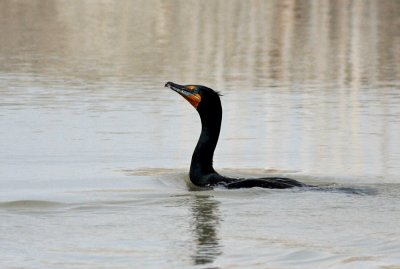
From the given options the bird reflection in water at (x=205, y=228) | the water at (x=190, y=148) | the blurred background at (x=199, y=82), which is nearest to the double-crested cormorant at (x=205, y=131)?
the water at (x=190, y=148)

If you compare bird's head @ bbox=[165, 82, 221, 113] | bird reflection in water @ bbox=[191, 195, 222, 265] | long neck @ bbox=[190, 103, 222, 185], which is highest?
bird's head @ bbox=[165, 82, 221, 113]

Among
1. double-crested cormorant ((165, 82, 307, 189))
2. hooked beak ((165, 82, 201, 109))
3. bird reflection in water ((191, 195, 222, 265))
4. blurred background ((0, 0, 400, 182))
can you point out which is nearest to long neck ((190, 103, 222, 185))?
double-crested cormorant ((165, 82, 307, 189))

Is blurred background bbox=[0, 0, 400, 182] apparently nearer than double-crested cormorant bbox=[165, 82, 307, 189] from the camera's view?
No

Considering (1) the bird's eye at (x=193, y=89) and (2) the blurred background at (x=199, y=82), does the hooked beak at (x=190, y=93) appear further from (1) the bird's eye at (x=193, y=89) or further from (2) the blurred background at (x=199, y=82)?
(2) the blurred background at (x=199, y=82)

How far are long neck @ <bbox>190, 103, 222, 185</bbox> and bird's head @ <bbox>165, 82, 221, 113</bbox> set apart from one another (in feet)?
0.25

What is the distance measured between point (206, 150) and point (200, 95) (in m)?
0.56

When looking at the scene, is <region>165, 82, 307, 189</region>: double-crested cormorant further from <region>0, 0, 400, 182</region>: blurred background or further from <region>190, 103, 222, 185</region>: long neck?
<region>0, 0, 400, 182</region>: blurred background

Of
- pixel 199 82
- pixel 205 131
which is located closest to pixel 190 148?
Answer: pixel 205 131

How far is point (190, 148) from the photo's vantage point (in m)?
15.8

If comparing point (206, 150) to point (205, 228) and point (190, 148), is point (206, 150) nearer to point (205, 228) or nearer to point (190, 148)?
point (190, 148)

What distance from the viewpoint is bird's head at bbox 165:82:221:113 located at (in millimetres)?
13195

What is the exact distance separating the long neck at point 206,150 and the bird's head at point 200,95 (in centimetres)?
8

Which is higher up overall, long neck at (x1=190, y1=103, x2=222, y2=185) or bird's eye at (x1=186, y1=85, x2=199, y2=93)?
bird's eye at (x1=186, y1=85, x2=199, y2=93)

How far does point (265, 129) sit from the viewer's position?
17.1 m
